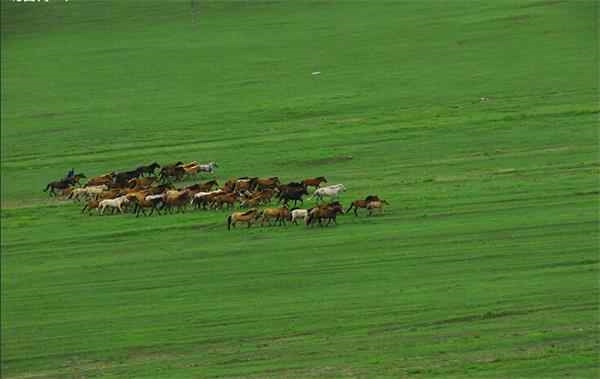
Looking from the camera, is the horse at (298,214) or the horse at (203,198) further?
the horse at (203,198)

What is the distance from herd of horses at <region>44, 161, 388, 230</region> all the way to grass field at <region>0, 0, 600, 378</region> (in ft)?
1.21

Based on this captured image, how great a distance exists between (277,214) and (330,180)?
377cm

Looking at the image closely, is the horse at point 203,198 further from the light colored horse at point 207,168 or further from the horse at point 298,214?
the light colored horse at point 207,168

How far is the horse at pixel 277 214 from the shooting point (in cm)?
3231

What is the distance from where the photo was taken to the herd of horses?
3231 centimetres

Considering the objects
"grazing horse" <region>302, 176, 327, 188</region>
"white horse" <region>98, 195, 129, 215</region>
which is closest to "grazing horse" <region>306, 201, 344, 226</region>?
"grazing horse" <region>302, 176, 327, 188</region>

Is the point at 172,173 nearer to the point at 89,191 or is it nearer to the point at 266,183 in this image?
the point at 89,191

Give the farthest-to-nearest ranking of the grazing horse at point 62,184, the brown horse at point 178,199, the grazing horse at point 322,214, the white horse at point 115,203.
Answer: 1. the grazing horse at point 62,184
2. the white horse at point 115,203
3. the brown horse at point 178,199
4. the grazing horse at point 322,214

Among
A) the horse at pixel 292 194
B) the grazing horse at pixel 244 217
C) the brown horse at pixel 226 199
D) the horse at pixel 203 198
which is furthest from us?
the horse at pixel 203 198

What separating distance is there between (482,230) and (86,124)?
55.5 feet

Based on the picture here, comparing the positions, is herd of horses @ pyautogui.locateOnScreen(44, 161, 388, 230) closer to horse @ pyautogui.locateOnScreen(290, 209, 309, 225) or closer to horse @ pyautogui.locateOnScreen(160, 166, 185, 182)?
horse @ pyautogui.locateOnScreen(290, 209, 309, 225)

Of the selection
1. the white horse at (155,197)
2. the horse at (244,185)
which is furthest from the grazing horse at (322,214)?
the white horse at (155,197)

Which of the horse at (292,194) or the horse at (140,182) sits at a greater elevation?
the horse at (292,194)

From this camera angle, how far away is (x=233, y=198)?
3388cm
